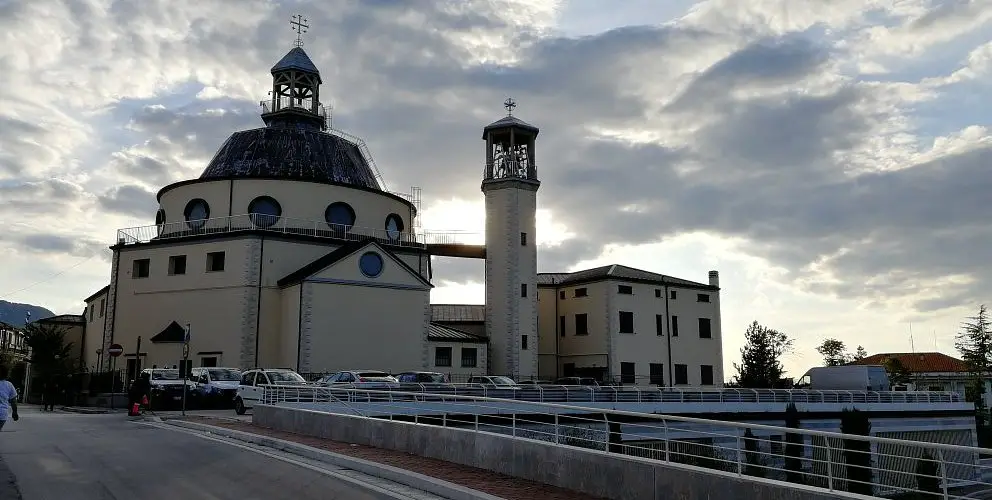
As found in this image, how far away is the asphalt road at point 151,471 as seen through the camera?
1134cm

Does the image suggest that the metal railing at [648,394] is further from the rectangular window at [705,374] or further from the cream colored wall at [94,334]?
the cream colored wall at [94,334]

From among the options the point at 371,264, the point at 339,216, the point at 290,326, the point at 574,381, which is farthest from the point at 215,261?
the point at 574,381

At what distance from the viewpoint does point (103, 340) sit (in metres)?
48.4

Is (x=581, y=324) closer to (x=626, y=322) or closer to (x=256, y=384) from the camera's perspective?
(x=626, y=322)

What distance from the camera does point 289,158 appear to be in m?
50.6

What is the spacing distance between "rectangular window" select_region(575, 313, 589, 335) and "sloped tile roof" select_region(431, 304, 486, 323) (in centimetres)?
684

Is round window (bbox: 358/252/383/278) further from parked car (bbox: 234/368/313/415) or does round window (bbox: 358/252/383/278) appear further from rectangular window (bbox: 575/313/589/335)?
rectangular window (bbox: 575/313/589/335)

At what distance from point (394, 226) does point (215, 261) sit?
11.4 meters

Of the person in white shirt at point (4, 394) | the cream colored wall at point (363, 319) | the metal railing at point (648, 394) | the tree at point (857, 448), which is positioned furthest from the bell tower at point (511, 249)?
the person in white shirt at point (4, 394)

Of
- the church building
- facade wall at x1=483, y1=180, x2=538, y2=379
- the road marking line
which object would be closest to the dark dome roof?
the church building

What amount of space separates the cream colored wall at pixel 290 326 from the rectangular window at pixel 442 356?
9090 mm

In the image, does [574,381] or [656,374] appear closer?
[574,381]

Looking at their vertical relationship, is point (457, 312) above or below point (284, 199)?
below

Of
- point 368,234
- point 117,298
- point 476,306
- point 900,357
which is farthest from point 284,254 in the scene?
point 900,357
